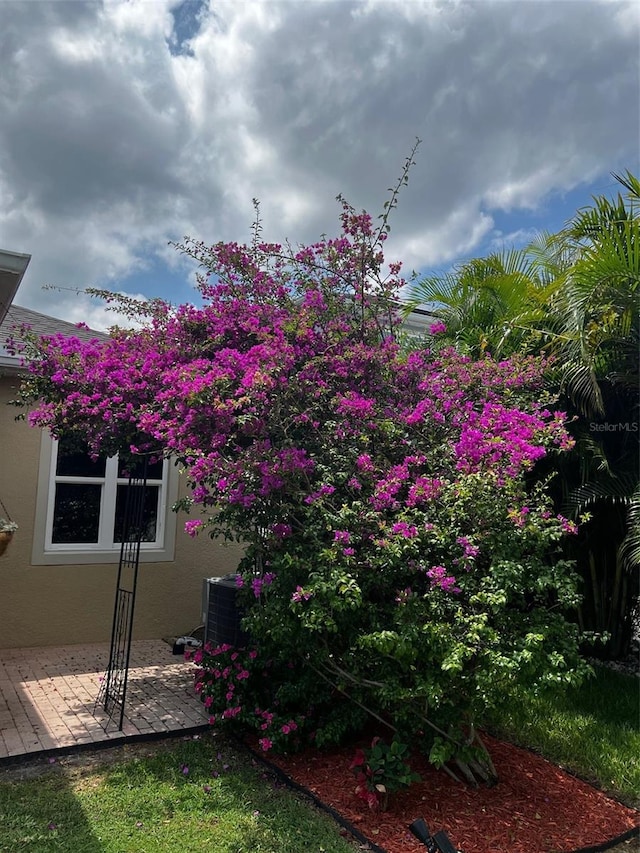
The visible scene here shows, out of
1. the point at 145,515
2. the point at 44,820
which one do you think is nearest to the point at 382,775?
the point at 44,820

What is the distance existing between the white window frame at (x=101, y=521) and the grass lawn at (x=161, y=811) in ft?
10.6

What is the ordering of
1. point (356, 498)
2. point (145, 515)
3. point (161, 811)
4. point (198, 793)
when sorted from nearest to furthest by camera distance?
1. point (161, 811)
2. point (198, 793)
3. point (356, 498)
4. point (145, 515)

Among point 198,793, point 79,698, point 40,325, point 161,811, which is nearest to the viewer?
point 161,811

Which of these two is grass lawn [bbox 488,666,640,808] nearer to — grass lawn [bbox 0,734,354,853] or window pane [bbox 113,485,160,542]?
grass lawn [bbox 0,734,354,853]

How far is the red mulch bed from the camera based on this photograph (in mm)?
3047

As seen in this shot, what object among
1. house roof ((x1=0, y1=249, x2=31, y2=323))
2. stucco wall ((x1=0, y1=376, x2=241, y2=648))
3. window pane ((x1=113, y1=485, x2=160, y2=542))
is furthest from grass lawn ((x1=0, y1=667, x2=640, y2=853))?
window pane ((x1=113, y1=485, x2=160, y2=542))

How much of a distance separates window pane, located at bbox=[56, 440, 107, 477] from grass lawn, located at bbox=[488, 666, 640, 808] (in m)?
5.11

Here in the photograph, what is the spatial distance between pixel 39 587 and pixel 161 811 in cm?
406

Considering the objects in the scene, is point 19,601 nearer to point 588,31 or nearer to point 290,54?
point 290,54

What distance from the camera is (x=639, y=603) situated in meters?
5.86

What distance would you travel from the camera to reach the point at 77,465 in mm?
6988

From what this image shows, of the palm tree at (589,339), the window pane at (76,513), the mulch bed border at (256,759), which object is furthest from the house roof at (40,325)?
the mulch bed border at (256,759)

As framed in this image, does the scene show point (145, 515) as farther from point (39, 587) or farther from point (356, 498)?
point (356, 498)

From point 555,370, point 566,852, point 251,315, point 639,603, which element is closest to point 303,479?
point 251,315
